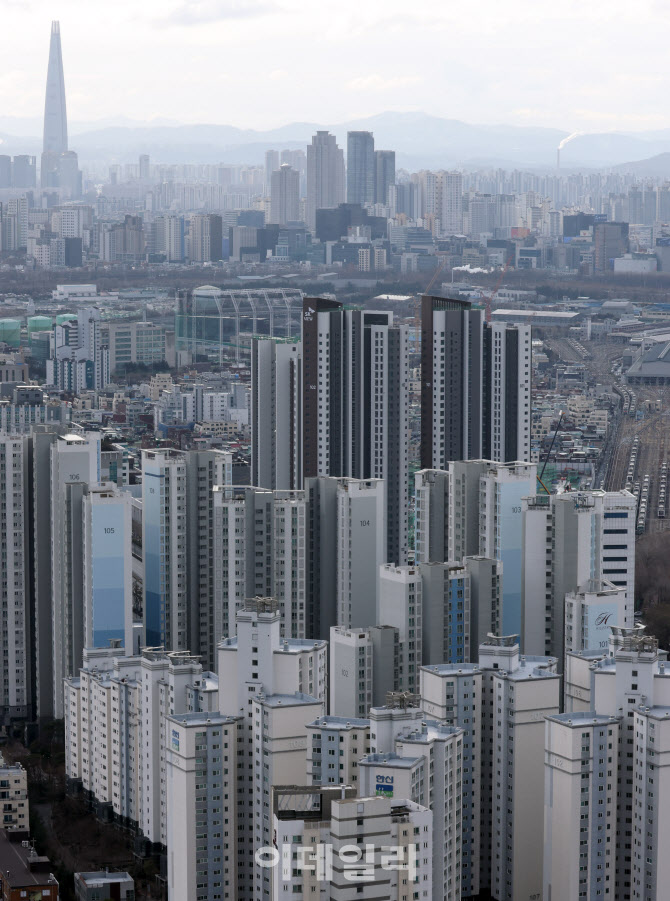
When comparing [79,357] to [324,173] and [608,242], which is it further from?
[324,173]

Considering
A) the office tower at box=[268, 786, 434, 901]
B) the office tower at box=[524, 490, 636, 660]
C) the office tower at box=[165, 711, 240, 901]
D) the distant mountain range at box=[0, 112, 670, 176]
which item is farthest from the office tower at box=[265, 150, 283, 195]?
the office tower at box=[268, 786, 434, 901]

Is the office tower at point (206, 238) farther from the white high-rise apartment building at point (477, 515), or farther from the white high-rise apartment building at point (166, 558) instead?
the white high-rise apartment building at point (477, 515)

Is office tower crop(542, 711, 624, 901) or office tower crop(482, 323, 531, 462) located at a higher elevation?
office tower crop(482, 323, 531, 462)

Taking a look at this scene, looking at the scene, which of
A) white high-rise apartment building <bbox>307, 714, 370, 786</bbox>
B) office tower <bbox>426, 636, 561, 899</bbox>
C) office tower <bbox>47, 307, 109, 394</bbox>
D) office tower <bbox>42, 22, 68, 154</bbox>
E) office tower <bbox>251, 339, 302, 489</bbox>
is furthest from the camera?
office tower <bbox>42, 22, 68, 154</bbox>

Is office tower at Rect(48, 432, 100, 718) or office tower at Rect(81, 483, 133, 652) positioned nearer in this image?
office tower at Rect(81, 483, 133, 652)

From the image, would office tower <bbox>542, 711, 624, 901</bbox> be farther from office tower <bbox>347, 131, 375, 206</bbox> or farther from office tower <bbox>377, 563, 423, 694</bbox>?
office tower <bbox>347, 131, 375, 206</bbox>

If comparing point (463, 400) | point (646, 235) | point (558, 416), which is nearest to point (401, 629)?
point (463, 400)

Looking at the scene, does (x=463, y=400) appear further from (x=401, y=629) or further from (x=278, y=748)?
(x=278, y=748)
